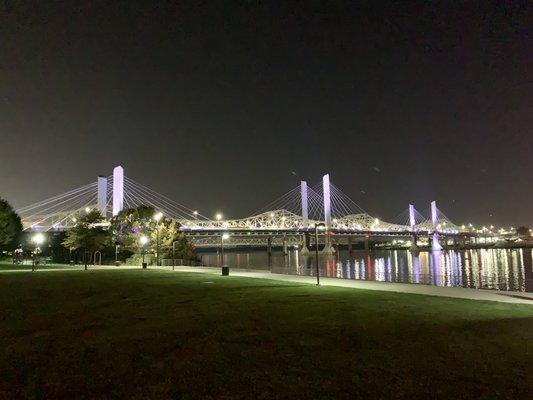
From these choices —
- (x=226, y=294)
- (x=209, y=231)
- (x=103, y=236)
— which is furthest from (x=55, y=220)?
(x=226, y=294)

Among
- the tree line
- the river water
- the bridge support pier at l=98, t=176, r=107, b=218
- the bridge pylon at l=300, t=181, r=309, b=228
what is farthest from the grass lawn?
the bridge pylon at l=300, t=181, r=309, b=228

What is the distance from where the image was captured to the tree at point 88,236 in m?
51.4

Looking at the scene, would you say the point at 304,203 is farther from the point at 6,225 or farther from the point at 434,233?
the point at 6,225

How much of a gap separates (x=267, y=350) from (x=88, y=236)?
48604 mm

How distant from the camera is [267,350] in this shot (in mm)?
7543

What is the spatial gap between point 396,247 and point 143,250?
14062cm

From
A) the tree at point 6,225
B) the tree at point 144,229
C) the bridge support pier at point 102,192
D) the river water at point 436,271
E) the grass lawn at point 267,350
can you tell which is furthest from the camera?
the bridge support pier at point 102,192

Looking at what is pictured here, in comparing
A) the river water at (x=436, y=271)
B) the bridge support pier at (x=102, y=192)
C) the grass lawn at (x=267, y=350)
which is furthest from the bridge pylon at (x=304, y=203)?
the grass lawn at (x=267, y=350)

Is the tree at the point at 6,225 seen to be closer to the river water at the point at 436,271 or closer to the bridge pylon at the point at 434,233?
the river water at the point at 436,271

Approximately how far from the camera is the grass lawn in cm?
581

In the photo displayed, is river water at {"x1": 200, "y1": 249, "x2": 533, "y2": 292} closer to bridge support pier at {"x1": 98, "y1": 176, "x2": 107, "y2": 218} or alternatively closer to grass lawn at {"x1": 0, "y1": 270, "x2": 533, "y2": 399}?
grass lawn at {"x1": 0, "y1": 270, "x2": 533, "y2": 399}

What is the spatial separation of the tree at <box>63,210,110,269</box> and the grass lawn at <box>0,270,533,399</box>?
40408 mm

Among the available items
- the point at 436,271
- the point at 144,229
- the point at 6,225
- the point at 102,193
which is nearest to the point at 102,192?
the point at 102,193

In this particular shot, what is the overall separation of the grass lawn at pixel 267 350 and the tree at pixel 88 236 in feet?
133
